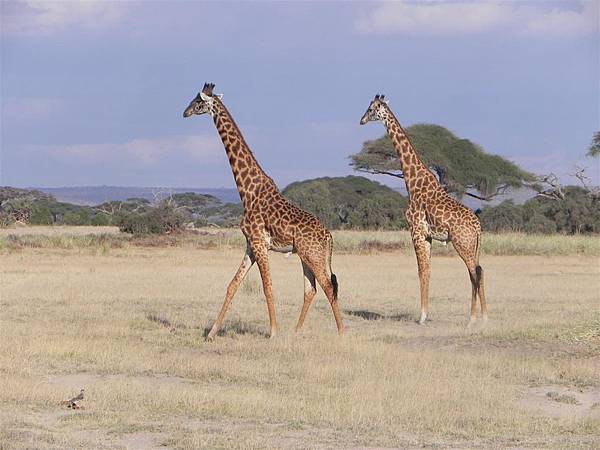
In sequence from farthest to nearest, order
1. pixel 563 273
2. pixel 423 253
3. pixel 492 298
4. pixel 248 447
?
pixel 563 273, pixel 492 298, pixel 423 253, pixel 248 447

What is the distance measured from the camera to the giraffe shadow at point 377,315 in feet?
57.5

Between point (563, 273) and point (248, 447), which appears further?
point (563, 273)

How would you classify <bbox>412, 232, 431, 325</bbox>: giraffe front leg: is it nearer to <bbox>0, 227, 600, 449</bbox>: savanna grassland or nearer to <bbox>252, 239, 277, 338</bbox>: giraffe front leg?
<bbox>0, 227, 600, 449</bbox>: savanna grassland

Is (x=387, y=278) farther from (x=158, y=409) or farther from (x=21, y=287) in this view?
(x=158, y=409)

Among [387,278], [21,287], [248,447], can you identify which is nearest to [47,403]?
[248,447]

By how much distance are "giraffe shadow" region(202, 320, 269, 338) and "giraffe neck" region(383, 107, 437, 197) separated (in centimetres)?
319

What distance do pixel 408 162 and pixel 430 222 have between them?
3.81ft

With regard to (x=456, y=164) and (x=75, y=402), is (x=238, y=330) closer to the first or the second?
(x=75, y=402)

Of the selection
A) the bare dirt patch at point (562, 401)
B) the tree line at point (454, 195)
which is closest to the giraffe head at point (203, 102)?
the bare dirt patch at point (562, 401)

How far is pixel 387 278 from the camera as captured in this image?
82.2 feet

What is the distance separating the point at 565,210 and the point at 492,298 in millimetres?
23362

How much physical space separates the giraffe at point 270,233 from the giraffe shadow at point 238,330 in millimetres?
500

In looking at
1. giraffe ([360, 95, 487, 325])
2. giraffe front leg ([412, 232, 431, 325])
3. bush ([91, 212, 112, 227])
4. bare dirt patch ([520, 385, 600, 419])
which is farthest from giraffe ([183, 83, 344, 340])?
bush ([91, 212, 112, 227])

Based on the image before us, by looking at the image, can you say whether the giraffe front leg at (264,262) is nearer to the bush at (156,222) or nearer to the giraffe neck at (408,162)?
the giraffe neck at (408,162)
